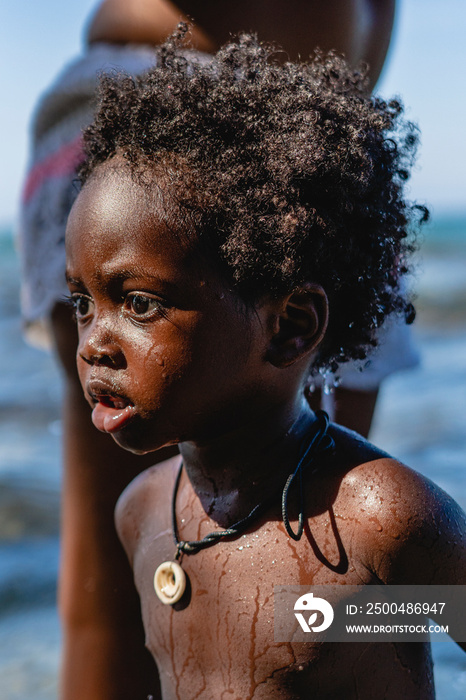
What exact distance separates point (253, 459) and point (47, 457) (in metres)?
3.19

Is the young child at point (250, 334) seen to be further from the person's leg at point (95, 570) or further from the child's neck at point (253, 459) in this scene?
the person's leg at point (95, 570)

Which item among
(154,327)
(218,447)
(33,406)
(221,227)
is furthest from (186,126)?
(33,406)

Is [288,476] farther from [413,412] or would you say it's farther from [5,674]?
[413,412]

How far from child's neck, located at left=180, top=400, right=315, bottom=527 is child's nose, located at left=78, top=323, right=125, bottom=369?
29 cm

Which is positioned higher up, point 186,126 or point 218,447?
point 186,126

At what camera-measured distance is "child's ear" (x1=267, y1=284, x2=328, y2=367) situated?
1.48 m

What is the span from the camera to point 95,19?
233 cm

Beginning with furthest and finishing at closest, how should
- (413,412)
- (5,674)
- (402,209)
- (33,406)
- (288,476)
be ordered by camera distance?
1. (33,406)
2. (413,412)
3. (5,674)
4. (402,209)
5. (288,476)

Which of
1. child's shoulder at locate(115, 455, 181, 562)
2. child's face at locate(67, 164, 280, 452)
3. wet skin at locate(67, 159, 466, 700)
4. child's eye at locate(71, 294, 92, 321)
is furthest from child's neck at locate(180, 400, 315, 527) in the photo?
child's eye at locate(71, 294, 92, 321)

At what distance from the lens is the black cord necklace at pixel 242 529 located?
58.9 inches

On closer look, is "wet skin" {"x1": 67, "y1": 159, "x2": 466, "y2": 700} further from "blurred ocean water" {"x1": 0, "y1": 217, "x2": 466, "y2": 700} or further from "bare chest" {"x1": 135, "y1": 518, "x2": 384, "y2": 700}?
"blurred ocean water" {"x1": 0, "y1": 217, "x2": 466, "y2": 700}

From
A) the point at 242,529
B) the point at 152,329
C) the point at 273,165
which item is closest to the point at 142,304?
the point at 152,329

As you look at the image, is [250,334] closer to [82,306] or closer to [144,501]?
[82,306]

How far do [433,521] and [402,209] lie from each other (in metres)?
0.63
